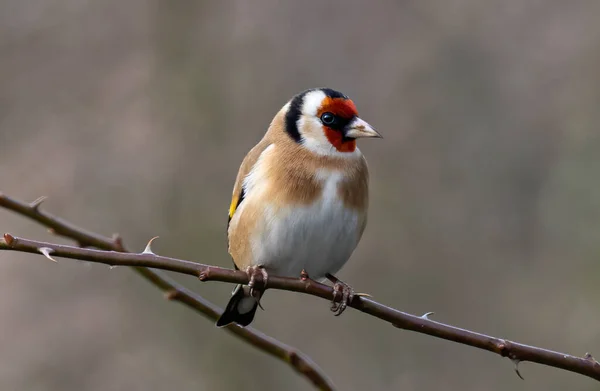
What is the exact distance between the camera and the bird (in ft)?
12.5

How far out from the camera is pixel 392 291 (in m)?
6.78

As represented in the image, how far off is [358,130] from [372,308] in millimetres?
1267

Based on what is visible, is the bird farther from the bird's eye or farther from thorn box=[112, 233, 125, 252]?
thorn box=[112, 233, 125, 252]

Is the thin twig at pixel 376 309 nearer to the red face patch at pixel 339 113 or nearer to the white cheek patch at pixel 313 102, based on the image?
the red face patch at pixel 339 113

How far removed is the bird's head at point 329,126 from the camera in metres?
3.98

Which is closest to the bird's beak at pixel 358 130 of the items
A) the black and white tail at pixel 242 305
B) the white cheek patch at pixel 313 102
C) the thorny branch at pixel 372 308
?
the white cheek patch at pixel 313 102

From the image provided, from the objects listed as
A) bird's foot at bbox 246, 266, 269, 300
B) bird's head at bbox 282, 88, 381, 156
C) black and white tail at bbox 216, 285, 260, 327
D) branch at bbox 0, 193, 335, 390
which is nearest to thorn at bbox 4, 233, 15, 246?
branch at bbox 0, 193, 335, 390

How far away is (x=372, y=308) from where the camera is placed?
9.39 feet

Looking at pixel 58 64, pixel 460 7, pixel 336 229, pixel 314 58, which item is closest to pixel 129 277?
pixel 58 64

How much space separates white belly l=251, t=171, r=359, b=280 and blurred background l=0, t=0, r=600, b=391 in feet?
7.91

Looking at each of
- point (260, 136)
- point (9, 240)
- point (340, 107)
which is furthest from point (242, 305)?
point (260, 136)

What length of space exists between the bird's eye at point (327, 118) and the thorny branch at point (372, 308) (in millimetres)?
1237

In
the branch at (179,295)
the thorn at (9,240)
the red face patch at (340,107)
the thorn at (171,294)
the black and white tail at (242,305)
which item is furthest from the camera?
the black and white tail at (242,305)

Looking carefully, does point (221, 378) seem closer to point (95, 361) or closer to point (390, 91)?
point (95, 361)
